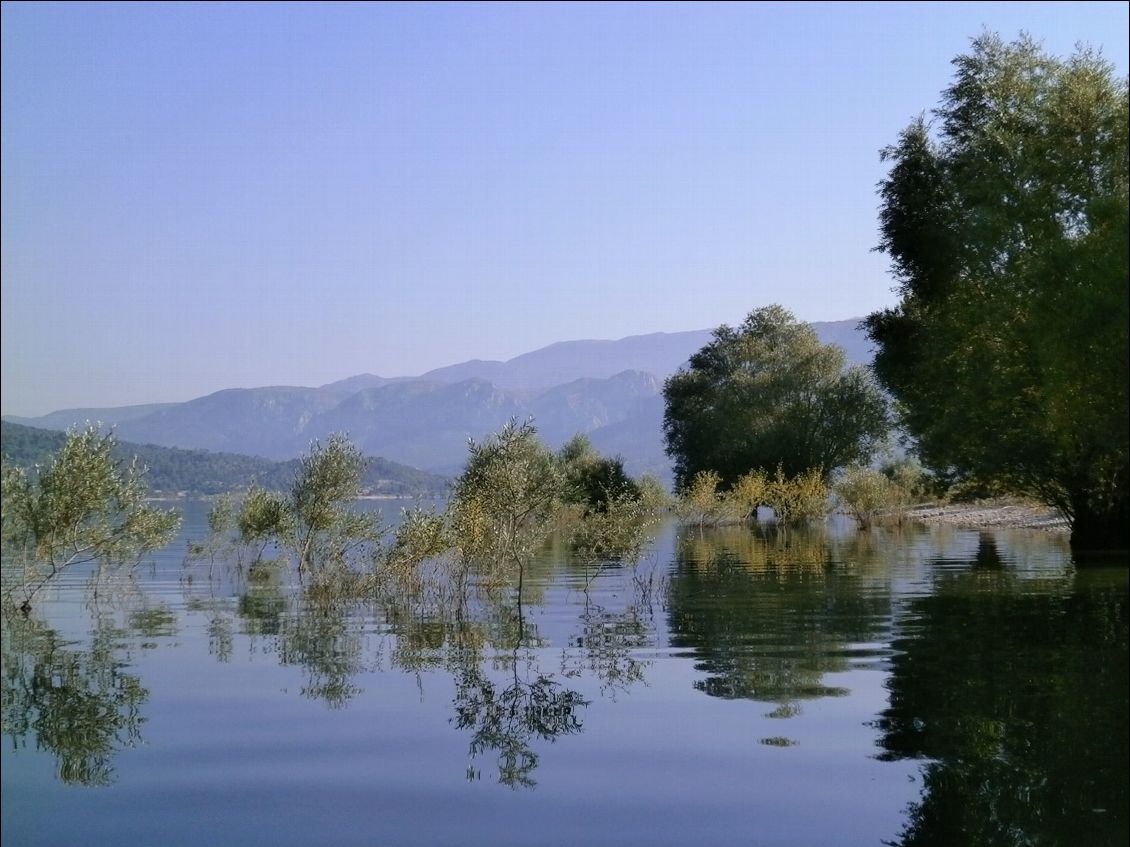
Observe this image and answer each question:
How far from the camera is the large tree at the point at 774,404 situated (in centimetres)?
7550

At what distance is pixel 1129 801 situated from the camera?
501 inches

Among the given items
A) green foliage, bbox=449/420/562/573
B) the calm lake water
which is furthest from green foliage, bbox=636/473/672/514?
the calm lake water

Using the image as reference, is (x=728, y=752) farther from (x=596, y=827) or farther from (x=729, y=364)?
(x=729, y=364)

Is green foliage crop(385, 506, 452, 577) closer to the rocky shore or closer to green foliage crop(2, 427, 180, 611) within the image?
green foliage crop(2, 427, 180, 611)

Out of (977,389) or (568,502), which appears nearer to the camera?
(977,389)

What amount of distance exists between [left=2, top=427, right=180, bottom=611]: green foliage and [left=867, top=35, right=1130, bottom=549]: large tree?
2618 centimetres

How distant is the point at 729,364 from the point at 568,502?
51.6 ft

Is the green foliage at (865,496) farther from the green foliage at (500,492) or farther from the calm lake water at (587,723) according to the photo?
the green foliage at (500,492)

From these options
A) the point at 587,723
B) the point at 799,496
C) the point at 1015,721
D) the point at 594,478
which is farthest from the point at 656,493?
the point at 1015,721

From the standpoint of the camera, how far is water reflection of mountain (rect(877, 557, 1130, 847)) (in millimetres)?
12391

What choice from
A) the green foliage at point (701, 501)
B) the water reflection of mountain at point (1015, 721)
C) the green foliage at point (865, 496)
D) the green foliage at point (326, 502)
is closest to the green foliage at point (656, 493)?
the green foliage at point (701, 501)

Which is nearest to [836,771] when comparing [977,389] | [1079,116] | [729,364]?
[977,389]

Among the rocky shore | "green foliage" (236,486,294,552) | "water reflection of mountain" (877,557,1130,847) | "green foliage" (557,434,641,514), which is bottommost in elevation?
"water reflection of mountain" (877,557,1130,847)

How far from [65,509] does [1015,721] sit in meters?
23.8
